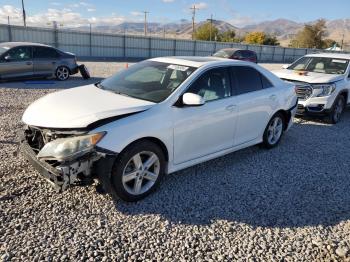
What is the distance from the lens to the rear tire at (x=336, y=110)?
883 centimetres

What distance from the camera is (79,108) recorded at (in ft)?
13.5

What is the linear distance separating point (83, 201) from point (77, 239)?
0.72 metres

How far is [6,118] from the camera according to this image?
751 centimetres

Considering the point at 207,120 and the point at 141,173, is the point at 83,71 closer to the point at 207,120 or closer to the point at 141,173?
the point at 207,120

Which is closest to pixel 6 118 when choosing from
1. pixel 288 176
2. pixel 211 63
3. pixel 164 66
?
pixel 164 66

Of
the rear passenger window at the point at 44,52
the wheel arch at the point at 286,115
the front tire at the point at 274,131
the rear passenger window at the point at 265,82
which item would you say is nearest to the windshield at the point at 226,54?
the rear passenger window at the point at 44,52

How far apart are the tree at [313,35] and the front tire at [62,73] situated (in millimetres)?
74675

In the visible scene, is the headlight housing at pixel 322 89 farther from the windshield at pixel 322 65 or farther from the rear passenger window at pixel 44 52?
the rear passenger window at pixel 44 52

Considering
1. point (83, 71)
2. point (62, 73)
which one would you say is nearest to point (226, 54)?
point (83, 71)

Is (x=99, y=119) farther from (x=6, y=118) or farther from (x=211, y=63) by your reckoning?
(x=6, y=118)

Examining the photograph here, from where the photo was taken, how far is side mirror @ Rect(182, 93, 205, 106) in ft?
14.2

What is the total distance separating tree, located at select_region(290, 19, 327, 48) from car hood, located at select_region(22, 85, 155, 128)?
82.4 metres

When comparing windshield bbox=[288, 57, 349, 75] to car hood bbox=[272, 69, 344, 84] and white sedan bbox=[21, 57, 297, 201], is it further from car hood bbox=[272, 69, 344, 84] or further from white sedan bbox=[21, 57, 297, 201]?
white sedan bbox=[21, 57, 297, 201]

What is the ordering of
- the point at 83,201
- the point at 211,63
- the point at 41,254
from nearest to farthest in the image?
1. the point at 41,254
2. the point at 83,201
3. the point at 211,63
